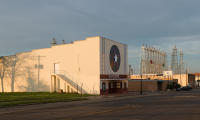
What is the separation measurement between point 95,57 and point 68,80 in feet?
25.5

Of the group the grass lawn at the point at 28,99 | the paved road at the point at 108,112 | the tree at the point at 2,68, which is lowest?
the grass lawn at the point at 28,99

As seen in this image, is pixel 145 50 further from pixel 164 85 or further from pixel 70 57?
pixel 70 57

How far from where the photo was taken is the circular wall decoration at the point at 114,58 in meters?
47.2

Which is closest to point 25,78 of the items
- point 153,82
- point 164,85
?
point 153,82

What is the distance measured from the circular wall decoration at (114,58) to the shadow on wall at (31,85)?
48.3 feet

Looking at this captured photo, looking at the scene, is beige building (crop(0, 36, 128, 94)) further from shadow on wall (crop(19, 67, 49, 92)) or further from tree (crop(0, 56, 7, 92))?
tree (crop(0, 56, 7, 92))

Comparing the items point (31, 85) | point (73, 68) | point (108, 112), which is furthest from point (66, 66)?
point (108, 112)

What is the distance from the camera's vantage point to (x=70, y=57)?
4681cm

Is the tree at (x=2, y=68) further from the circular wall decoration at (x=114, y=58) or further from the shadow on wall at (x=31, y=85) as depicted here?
the circular wall decoration at (x=114, y=58)

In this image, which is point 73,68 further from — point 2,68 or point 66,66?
point 2,68

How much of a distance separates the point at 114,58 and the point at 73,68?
8.62 meters

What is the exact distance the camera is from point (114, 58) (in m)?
47.9

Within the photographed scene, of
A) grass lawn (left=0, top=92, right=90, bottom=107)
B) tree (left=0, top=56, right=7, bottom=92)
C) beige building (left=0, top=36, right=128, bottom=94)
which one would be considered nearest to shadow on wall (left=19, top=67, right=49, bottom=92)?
beige building (left=0, top=36, right=128, bottom=94)

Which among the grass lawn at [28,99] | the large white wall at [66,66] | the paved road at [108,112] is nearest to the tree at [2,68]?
the large white wall at [66,66]
